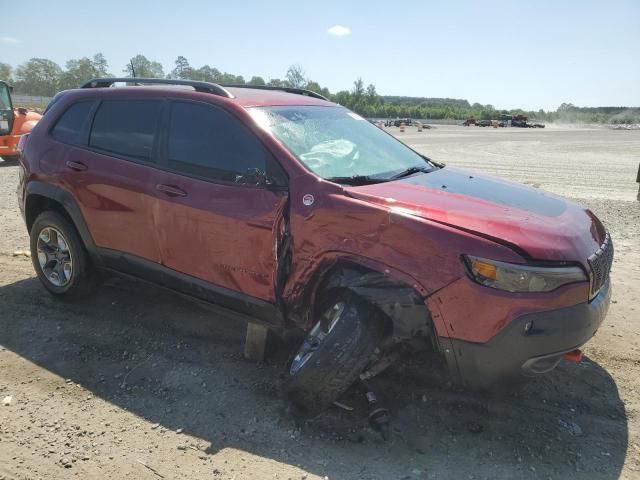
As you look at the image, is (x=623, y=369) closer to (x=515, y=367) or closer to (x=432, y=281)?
(x=515, y=367)

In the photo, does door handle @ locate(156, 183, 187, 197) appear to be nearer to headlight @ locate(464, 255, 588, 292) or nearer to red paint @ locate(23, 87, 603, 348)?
red paint @ locate(23, 87, 603, 348)

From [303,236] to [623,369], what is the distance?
2446 millimetres

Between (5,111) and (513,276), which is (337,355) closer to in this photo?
(513,276)

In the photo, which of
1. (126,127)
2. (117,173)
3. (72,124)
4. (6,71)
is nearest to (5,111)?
(72,124)

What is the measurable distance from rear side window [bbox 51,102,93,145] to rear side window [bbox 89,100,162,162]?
0.52 ft

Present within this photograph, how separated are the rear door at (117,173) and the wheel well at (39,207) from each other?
14.9 inches

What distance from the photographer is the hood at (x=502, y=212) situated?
8.31 ft

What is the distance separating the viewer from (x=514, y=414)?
3.00 meters

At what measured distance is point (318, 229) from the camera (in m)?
2.86

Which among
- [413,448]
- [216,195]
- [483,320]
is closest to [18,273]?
[216,195]

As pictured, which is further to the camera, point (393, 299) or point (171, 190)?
point (171, 190)

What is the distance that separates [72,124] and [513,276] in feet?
12.1

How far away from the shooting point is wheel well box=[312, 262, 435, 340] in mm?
2646

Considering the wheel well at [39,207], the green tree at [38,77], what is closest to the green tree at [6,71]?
the green tree at [38,77]
